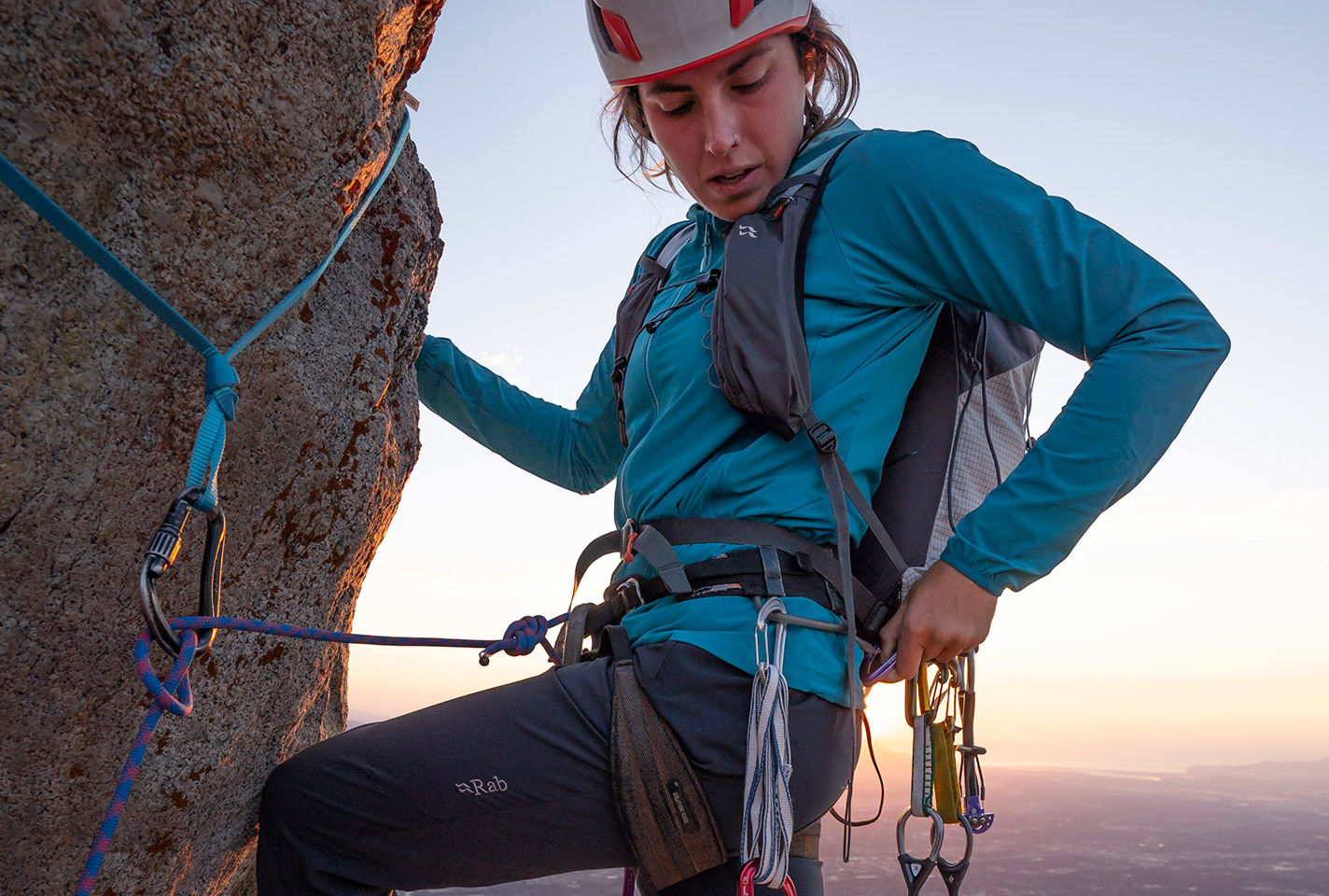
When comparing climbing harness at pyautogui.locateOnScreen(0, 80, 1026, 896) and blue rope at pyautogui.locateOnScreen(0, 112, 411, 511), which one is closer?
blue rope at pyautogui.locateOnScreen(0, 112, 411, 511)

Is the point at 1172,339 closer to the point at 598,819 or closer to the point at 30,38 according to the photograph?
the point at 598,819

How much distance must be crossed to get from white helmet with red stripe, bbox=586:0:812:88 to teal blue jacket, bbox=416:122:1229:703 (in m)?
0.35

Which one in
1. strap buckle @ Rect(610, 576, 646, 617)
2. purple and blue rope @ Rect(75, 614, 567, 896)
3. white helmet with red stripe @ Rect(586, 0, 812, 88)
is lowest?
purple and blue rope @ Rect(75, 614, 567, 896)

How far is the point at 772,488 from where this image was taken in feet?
6.70

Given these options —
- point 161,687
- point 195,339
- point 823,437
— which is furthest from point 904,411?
point 161,687

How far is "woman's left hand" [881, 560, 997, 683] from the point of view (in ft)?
6.66

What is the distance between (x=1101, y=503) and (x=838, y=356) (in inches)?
25.0

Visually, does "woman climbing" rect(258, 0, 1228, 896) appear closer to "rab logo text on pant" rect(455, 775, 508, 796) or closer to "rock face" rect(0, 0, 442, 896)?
"rab logo text on pant" rect(455, 775, 508, 796)

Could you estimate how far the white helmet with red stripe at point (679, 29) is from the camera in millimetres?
2259

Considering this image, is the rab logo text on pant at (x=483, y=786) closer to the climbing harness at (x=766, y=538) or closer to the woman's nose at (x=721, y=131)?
the climbing harness at (x=766, y=538)

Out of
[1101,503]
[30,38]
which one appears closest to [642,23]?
[30,38]

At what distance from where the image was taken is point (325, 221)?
2039mm

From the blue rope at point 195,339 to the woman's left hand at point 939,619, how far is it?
143cm

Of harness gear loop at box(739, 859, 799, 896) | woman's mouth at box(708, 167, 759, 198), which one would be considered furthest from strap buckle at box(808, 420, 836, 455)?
harness gear loop at box(739, 859, 799, 896)
